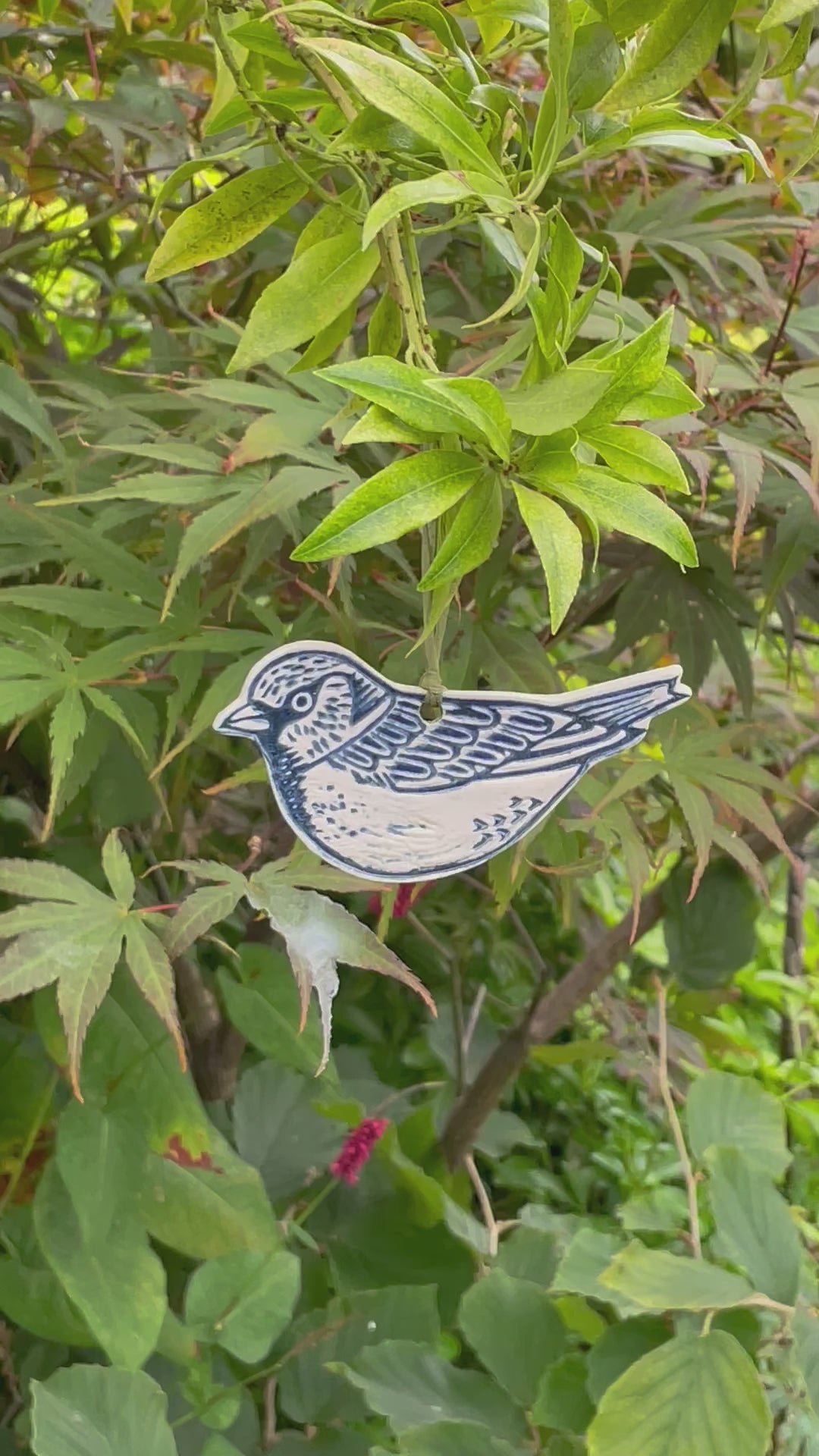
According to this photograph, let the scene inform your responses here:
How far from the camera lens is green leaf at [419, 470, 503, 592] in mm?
230

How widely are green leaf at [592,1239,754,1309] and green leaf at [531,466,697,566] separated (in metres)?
0.29

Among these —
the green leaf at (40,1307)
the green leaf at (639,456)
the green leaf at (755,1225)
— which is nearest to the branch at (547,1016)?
the green leaf at (755,1225)

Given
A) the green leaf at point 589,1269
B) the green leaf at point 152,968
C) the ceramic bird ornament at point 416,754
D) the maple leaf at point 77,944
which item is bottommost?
the green leaf at point 589,1269

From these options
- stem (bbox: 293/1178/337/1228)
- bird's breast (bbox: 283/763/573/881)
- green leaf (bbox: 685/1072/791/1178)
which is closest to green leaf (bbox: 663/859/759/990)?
green leaf (bbox: 685/1072/791/1178)

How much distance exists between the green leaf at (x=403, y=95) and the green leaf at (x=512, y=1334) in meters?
0.44

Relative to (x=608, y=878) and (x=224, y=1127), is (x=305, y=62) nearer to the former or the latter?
(x=224, y=1127)

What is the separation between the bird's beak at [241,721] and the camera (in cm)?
32

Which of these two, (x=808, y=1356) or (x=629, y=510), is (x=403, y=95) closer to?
(x=629, y=510)

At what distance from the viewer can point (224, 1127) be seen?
671 millimetres

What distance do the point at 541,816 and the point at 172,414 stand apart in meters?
0.30

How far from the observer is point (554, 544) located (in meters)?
0.22

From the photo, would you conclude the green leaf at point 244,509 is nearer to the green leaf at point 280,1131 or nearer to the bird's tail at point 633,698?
the bird's tail at point 633,698

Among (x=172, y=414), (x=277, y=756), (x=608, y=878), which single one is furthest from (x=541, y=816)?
(x=608, y=878)

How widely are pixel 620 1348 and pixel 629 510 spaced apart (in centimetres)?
37
